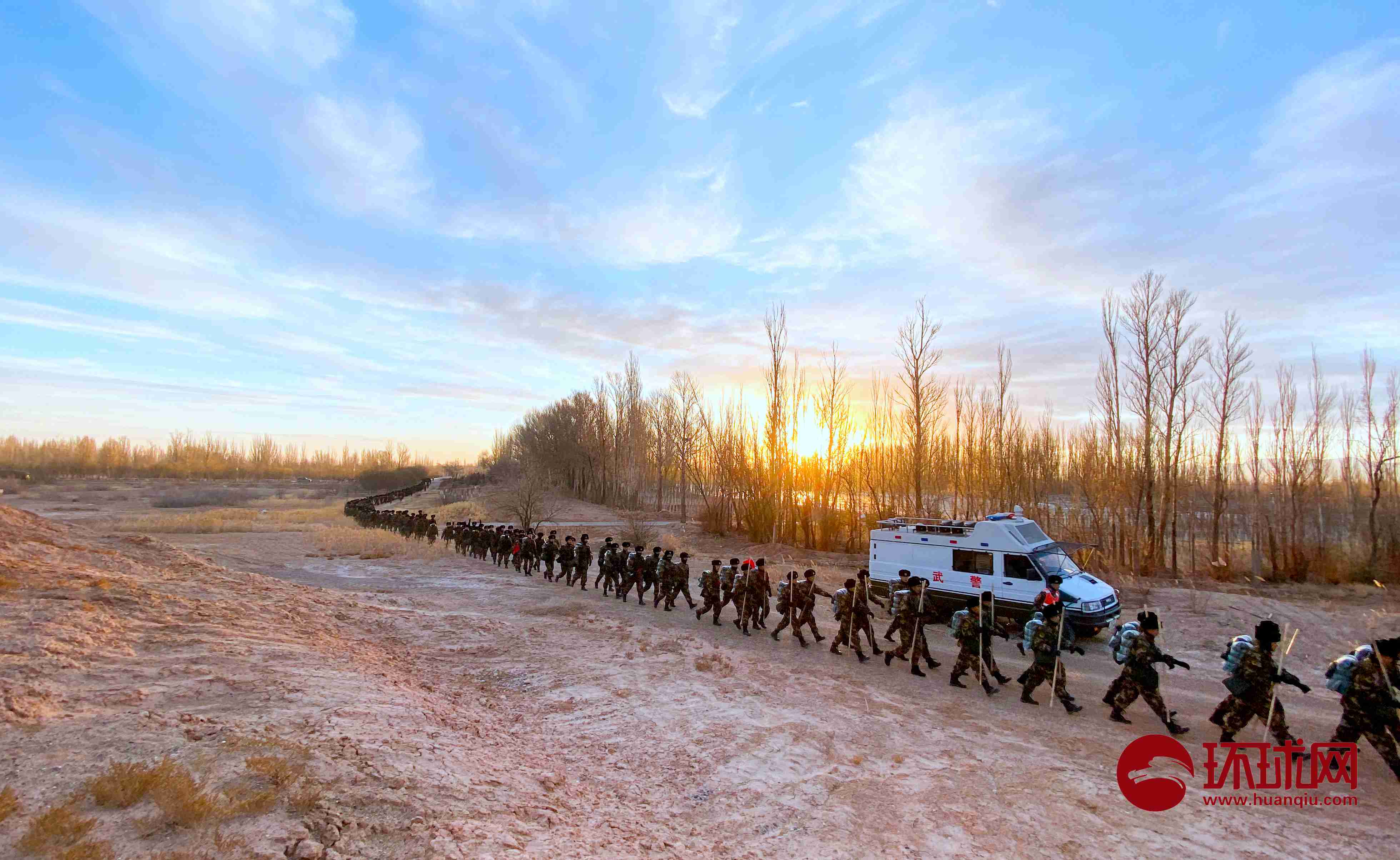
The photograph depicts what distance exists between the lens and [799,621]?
11.3 m

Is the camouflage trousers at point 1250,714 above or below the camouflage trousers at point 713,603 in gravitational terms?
above

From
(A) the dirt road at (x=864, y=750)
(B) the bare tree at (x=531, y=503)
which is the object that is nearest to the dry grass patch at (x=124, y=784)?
(A) the dirt road at (x=864, y=750)

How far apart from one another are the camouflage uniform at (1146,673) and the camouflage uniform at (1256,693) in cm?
61

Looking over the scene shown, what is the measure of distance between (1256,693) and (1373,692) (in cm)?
86

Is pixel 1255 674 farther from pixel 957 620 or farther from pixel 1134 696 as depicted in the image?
pixel 957 620

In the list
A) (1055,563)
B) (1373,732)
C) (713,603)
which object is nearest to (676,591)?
(713,603)

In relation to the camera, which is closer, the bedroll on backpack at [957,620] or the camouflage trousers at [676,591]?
the bedroll on backpack at [957,620]

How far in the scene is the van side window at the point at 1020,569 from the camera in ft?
38.5

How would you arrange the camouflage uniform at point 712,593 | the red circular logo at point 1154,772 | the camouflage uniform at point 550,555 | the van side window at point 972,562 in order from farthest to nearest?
the camouflage uniform at point 550,555 → the camouflage uniform at point 712,593 → the van side window at point 972,562 → the red circular logo at point 1154,772

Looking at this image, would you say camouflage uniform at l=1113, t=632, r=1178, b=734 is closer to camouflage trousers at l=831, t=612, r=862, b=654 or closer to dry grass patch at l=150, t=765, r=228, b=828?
camouflage trousers at l=831, t=612, r=862, b=654

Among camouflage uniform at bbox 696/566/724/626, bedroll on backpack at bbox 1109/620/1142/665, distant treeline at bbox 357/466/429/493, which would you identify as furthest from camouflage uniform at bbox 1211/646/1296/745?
distant treeline at bbox 357/466/429/493

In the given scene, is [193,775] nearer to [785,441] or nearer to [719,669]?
[719,669]

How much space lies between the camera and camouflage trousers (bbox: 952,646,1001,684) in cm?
872

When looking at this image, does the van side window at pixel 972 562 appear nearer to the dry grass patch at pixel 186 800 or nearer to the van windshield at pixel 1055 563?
the van windshield at pixel 1055 563
